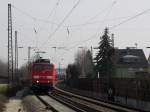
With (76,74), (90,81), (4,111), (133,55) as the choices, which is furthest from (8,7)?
(133,55)

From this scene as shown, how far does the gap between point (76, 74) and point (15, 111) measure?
6924 centimetres

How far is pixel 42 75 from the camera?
46.1 metres

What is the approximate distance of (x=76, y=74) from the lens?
3755 inches

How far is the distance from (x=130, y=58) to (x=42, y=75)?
46894 millimetres

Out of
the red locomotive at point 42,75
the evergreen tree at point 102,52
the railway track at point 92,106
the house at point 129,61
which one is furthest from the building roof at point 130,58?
the railway track at point 92,106

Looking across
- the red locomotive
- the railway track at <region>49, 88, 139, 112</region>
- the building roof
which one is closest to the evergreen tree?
the building roof

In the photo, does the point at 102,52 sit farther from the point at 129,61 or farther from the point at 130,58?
the point at 130,58

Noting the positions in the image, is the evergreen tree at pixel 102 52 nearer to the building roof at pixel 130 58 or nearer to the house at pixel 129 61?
the house at pixel 129 61

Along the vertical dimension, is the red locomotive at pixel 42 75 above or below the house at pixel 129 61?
below

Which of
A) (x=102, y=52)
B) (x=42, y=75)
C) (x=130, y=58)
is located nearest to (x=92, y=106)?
(x=42, y=75)

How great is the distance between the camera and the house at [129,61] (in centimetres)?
8606

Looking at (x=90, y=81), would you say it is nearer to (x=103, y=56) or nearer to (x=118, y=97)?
(x=118, y=97)

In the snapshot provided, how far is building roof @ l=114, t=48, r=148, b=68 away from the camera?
9001 cm

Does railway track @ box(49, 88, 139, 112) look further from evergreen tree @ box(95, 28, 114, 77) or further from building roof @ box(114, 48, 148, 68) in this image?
building roof @ box(114, 48, 148, 68)
